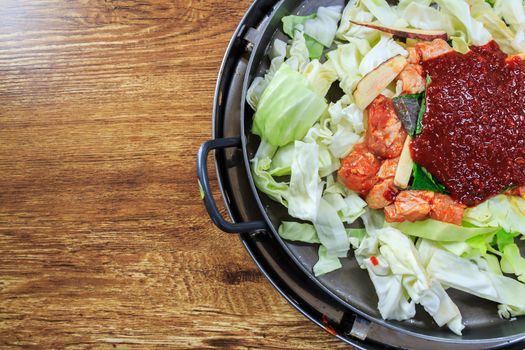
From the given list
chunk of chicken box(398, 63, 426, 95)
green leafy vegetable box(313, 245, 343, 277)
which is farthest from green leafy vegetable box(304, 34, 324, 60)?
green leafy vegetable box(313, 245, 343, 277)

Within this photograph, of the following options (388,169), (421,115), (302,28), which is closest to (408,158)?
(388,169)

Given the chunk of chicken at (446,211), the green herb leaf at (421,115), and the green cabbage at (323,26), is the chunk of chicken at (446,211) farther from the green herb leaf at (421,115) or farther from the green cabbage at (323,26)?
the green cabbage at (323,26)

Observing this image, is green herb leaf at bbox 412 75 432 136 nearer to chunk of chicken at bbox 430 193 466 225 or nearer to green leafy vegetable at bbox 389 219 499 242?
chunk of chicken at bbox 430 193 466 225

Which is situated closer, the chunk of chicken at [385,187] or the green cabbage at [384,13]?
the chunk of chicken at [385,187]

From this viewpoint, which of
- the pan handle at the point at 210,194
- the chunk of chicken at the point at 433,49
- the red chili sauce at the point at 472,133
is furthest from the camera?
the chunk of chicken at the point at 433,49

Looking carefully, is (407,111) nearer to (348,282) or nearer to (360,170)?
(360,170)

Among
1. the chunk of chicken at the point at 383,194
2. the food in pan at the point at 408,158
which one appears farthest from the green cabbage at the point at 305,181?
the chunk of chicken at the point at 383,194

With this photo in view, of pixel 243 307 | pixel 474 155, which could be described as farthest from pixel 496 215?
pixel 243 307
